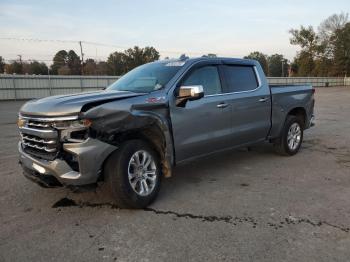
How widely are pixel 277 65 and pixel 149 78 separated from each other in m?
120

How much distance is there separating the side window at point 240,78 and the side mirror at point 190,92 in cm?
115

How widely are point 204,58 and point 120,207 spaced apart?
257 cm

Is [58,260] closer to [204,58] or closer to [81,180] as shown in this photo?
[81,180]

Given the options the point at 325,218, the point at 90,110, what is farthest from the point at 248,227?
the point at 90,110

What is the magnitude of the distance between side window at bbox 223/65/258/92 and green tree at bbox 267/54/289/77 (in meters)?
110

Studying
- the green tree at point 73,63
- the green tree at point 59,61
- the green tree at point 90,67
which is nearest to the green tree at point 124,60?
the green tree at point 90,67

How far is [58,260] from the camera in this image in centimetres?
322

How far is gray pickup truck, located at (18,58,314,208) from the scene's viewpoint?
3922 mm

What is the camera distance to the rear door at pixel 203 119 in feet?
15.8

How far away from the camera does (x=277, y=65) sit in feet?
388

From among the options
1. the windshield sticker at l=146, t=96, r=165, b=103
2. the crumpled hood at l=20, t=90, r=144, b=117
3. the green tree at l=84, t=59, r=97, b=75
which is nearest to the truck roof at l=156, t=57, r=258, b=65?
the windshield sticker at l=146, t=96, r=165, b=103

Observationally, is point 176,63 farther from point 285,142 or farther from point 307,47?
point 307,47

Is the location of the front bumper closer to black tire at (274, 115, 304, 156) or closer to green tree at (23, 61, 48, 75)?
black tire at (274, 115, 304, 156)

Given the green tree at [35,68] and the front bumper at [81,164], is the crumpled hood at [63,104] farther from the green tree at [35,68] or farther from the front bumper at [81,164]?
the green tree at [35,68]
